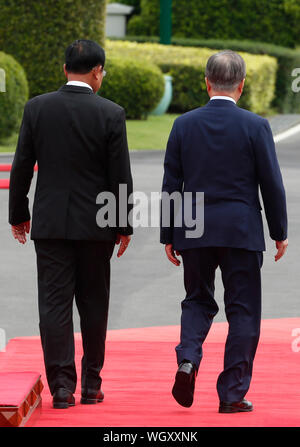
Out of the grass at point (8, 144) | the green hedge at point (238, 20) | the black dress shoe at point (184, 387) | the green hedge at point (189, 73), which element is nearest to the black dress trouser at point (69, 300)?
the black dress shoe at point (184, 387)

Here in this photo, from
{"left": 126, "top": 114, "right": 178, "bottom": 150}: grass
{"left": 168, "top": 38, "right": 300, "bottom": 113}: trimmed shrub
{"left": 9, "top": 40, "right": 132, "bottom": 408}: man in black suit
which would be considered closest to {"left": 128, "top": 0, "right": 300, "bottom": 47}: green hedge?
{"left": 168, "top": 38, "right": 300, "bottom": 113}: trimmed shrub

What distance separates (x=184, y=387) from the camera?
4.81 metres

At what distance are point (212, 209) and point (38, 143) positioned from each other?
33.3 inches

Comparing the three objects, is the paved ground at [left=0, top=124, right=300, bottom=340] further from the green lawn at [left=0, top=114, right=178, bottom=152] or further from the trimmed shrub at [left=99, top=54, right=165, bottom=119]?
the trimmed shrub at [left=99, top=54, right=165, bottom=119]

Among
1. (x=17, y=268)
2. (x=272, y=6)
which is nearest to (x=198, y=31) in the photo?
(x=272, y=6)

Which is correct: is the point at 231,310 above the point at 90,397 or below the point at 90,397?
above

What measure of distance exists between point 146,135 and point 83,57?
56.8 ft

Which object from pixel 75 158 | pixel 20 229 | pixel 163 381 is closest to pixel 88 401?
pixel 163 381

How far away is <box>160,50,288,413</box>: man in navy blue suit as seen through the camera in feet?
16.3

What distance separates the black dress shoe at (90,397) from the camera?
17.2 ft

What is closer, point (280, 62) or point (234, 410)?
point (234, 410)

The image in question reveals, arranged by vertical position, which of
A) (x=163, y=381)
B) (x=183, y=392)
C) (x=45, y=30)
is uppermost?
(x=183, y=392)

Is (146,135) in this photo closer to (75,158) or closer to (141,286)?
(141,286)

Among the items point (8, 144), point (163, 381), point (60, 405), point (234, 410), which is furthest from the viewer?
point (8, 144)
